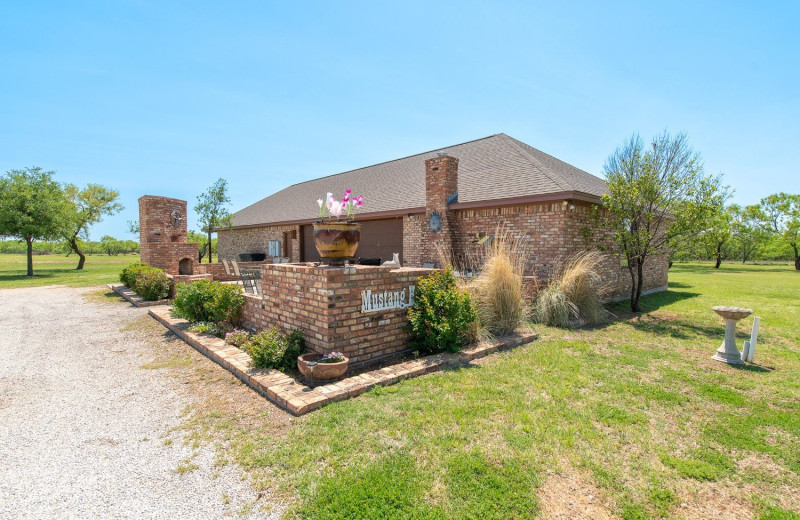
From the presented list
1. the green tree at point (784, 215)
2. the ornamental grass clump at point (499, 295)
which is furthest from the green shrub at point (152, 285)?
the green tree at point (784, 215)

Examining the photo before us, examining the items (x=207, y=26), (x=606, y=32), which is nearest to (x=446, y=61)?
(x=606, y=32)

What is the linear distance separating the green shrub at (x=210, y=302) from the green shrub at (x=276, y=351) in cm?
191

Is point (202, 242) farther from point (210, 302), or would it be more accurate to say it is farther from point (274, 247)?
point (210, 302)

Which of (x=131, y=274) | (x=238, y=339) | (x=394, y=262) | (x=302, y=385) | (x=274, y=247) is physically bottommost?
(x=302, y=385)

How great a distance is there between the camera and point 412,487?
2330 mm

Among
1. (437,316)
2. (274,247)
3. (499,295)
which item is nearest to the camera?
(437,316)

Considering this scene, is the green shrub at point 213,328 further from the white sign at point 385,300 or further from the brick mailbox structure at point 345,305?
the white sign at point 385,300

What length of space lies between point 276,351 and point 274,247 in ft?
45.8

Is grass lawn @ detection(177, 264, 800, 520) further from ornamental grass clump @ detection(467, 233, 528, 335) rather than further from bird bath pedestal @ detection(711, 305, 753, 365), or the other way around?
ornamental grass clump @ detection(467, 233, 528, 335)

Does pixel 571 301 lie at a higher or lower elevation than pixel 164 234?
lower

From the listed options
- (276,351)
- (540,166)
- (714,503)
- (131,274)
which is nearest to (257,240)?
(131,274)

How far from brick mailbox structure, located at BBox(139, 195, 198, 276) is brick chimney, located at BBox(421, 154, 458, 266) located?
346 inches

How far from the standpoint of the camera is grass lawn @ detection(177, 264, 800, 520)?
224cm

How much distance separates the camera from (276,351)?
4445 mm
